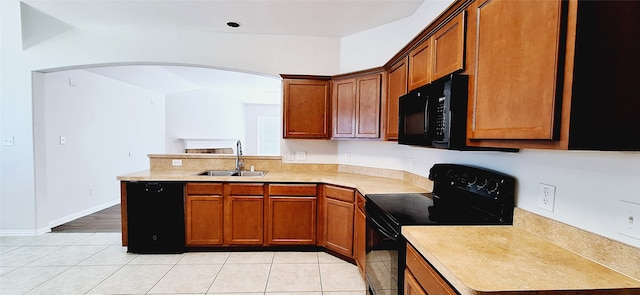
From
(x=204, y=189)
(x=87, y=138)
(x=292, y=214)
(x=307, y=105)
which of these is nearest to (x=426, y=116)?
(x=307, y=105)

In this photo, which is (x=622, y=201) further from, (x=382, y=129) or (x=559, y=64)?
(x=382, y=129)

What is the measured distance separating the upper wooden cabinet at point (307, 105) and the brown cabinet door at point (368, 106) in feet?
1.34

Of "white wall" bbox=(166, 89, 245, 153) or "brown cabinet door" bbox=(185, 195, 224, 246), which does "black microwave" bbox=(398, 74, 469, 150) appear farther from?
"white wall" bbox=(166, 89, 245, 153)

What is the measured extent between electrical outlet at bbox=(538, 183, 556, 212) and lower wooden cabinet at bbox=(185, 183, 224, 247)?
2715mm

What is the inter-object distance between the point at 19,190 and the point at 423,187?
4857 millimetres

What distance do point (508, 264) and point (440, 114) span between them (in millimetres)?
826

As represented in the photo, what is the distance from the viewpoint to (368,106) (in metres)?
2.78

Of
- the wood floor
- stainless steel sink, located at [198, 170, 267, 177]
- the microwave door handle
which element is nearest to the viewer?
the microwave door handle

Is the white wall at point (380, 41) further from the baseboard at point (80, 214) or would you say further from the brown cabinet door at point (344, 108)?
the baseboard at point (80, 214)

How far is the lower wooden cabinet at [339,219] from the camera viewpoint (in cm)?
265

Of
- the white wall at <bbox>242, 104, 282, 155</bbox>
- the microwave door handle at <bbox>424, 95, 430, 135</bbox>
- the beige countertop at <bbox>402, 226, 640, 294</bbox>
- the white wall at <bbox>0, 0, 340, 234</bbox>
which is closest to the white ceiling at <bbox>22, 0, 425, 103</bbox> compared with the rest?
the white wall at <bbox>0, 0, 340, 234</bbox>

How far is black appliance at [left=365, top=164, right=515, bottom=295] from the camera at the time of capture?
4.86 feet

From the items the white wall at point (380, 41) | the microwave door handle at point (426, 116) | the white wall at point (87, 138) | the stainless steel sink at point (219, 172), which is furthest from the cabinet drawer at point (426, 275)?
the white wall at point (87, 138)

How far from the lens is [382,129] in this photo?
2.65m
